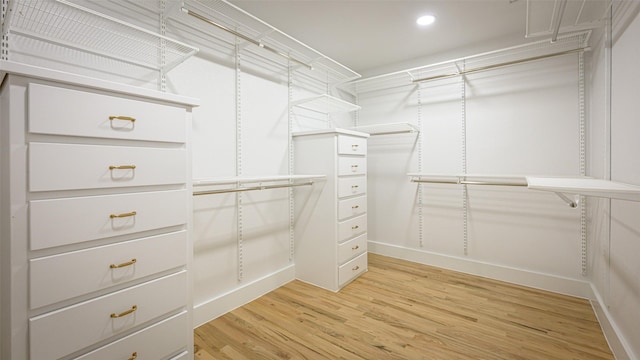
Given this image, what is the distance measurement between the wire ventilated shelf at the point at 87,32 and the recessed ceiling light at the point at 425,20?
1835 millimetres

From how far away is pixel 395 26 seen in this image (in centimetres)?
236

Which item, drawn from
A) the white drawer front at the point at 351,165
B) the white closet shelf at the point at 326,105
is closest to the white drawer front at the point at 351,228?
the white drawer front at the point at 351,165

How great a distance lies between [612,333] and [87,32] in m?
3.42

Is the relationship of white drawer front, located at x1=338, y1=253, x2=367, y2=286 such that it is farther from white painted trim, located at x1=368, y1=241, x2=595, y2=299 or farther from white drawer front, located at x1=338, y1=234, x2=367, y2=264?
white painted trim, located at x1=368, y1=241, x2=595, y2=299

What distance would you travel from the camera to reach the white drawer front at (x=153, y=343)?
1.10 meters

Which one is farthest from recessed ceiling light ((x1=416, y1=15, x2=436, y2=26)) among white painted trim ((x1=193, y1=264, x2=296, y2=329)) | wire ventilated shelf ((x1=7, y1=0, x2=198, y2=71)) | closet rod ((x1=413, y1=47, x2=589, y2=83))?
white painted trim ((x1=193, y1=264, x2=296, y2=329))

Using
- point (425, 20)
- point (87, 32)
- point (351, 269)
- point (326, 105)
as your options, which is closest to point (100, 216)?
point (87, 32)

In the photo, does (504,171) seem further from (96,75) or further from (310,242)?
(96,75)

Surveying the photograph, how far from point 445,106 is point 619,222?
1799 mm

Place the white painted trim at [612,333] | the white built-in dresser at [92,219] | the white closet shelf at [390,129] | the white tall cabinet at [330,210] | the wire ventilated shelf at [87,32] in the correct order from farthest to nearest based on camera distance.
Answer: the white closet shelf at [390,129], the white tall cabinet at [330,210], the white painted trim at [612,333], the wire ventilated shelf at [87,32], the white built-in dresser at [92,219]

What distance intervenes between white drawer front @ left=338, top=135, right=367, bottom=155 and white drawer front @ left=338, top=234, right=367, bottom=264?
86cm

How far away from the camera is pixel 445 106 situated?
9.62 feet

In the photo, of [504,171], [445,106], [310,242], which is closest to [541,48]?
[445,106]

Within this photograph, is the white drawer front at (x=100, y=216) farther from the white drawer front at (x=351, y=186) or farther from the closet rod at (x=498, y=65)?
the closet rod at (x=498, y=65)
